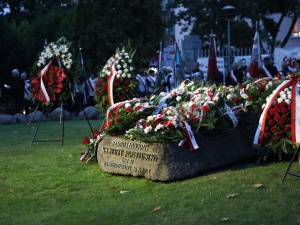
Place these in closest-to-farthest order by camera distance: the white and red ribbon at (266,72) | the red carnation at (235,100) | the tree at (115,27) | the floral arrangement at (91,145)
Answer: the red carnation at (235,100) → the floral arrangement at (91,145) → the white and red ribbon at (266,72) → the tree at (115,27)

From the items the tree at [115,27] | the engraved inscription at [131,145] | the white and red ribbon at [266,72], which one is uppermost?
the tree at [115,27]

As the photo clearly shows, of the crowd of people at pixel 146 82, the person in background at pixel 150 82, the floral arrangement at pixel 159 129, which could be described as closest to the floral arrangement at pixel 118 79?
the floral arrangement at pixel 159 129

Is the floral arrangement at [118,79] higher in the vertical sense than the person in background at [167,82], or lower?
higher

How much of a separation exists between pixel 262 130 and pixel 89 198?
2.87 meters

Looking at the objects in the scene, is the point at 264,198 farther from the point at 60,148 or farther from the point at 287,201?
the point at 60,148

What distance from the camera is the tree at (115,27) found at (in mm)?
34250

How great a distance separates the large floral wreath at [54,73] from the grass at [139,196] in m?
2.39

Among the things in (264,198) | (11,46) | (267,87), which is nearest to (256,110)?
(267,87)

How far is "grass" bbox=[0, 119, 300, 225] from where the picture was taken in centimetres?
796

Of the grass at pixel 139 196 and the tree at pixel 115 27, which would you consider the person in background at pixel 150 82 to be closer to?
the tree at pixel 115 27

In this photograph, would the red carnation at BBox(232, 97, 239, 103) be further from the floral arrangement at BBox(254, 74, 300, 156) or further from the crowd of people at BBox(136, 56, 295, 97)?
the crowd of people at BBox(136, 56, 295, 97)

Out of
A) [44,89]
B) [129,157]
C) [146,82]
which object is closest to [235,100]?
[129,157]

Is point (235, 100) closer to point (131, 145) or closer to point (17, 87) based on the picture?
point (131, 145)

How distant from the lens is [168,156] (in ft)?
32.4
